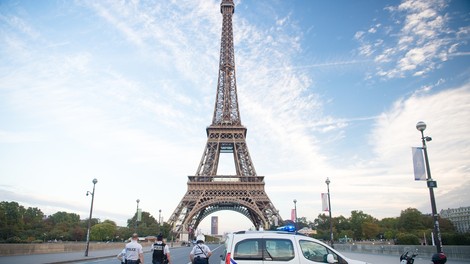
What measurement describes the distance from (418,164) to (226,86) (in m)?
62.6

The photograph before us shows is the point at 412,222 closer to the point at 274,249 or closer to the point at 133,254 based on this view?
the point at 274,249

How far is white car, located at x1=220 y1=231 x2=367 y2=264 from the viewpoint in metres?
8.40

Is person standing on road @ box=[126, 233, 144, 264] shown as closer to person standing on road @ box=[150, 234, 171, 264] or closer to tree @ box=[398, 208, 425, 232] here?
person standing on road @ box=[150, 234, 171, 264]

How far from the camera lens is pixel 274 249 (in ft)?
28.1

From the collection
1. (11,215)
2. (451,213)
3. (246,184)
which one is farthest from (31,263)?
(451,213)

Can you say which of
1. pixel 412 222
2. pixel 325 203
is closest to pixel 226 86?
pixel 325 203

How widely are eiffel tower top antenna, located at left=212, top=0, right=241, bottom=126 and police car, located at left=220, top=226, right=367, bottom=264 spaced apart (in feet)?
207

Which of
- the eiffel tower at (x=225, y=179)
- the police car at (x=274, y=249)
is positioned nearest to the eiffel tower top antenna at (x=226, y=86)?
the eiffel tower at (x=225, y=179)

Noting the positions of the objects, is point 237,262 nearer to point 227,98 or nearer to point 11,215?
point 227,98

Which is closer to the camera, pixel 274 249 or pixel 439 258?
pixel 439 258

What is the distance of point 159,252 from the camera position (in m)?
10.7

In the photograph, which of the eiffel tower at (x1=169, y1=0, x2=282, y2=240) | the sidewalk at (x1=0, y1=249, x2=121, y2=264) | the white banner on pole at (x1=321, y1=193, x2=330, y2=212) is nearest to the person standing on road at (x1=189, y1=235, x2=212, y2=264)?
the sidewalk at (x1=0, y1=249, x2=121, y2=264)

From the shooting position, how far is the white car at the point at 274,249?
840 centimetres

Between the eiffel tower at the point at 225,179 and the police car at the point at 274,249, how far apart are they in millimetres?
51758
